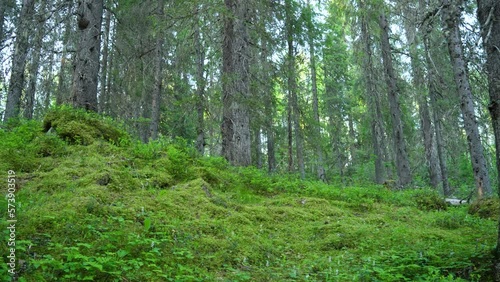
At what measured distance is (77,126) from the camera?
24.3 ft

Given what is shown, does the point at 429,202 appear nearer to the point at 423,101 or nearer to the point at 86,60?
the point at 86,60

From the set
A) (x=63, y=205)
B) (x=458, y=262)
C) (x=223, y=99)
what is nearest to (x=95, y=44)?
(x=223, y=99)

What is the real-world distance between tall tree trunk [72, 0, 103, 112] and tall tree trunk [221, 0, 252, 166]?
130 inches

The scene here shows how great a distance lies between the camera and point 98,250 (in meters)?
3.35

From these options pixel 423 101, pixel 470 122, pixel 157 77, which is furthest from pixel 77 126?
pixel 423 101

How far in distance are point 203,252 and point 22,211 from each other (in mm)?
1935

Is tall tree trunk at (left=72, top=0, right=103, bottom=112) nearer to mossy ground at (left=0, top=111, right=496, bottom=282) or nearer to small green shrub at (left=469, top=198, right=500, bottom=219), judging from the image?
mossy ground at (left=0, top=111, right=496, bottom=282)

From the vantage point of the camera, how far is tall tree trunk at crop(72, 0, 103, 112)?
851 cm

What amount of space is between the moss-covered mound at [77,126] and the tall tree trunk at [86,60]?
32.6 inches

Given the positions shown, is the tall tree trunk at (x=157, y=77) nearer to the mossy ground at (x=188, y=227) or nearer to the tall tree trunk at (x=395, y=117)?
the mossy ground at (x=188, y=227)

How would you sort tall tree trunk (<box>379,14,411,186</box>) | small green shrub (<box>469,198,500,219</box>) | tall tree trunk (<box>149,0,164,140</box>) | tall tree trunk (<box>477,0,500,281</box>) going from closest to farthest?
tall tree trunk (<box>477,0,500,281</box>), small green shrub (<box>469,198,500,219</box>), tall tree trunk (<box>149,0,164,140</box>), tall tree trunk (<box>379,14,411,186</box>)

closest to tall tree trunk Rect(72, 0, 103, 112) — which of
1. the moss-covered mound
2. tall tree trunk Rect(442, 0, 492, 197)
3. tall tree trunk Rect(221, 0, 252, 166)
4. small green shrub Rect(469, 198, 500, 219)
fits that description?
the moss-covered mound

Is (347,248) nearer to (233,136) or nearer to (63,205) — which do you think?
(63,205)

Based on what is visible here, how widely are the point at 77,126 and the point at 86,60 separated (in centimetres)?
201
